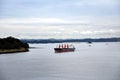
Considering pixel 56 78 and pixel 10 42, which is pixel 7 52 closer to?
pixel 10 42

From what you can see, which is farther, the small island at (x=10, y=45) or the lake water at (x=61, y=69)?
the small island at (x=10, y=45)

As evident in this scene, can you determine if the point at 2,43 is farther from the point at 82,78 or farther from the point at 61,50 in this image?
the point at 82,78

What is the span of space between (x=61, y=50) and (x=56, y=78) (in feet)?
111

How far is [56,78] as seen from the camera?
15.2 metres

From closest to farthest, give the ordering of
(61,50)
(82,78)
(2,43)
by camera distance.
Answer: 1. (82,78)
2. (2,43)
3. (61,50)

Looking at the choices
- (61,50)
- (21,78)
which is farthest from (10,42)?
(21,78)

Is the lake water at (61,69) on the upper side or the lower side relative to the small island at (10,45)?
lower

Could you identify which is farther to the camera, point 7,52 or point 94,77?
point 7,52

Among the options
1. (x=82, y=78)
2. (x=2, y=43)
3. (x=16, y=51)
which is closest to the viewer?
(x=82, y=78)

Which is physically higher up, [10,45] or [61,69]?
[10,45]

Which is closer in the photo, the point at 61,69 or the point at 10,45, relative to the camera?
the point at 61,69

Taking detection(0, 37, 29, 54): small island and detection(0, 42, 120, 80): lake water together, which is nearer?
detection(0, 42, 120, 80): lake water

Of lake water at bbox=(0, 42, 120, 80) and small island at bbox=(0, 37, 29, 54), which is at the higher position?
small island at bbox=(0, 37, 29, 54)

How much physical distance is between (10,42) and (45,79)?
28.9 metres
